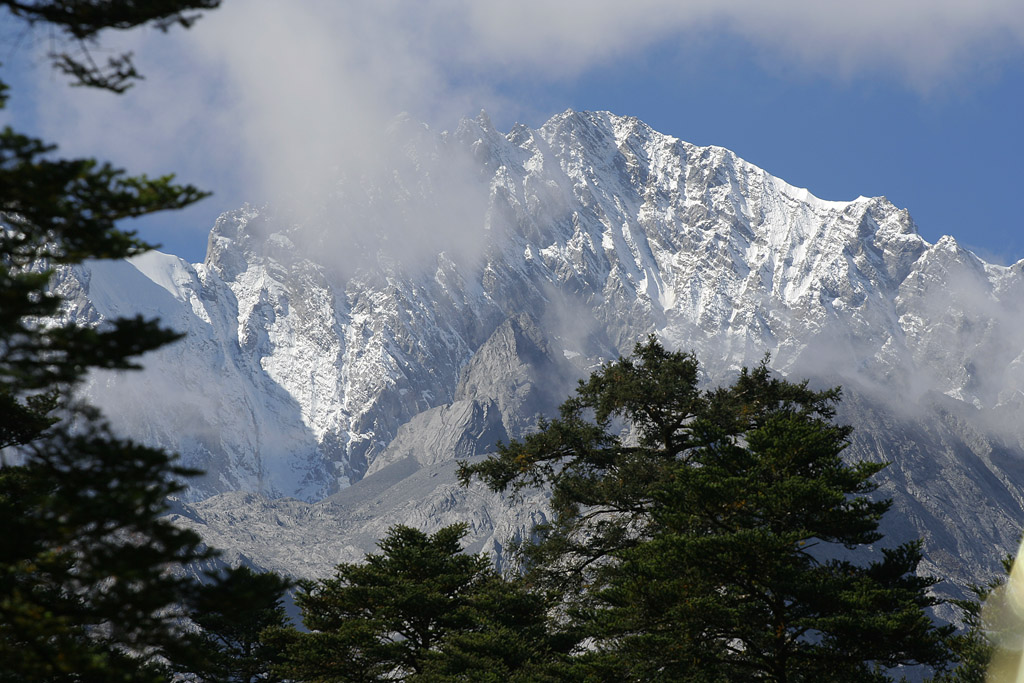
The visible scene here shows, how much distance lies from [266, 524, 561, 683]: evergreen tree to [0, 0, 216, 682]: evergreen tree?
1968 centimetres

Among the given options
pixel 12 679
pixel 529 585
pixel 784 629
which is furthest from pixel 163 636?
pixel 529 585

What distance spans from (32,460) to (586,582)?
2316cm

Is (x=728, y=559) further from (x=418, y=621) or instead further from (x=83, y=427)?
(x=418, y=621)

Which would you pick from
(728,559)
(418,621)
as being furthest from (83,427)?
(418,621)

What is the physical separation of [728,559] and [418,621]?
58.1 feet

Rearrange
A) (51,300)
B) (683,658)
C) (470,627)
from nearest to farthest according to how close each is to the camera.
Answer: (51,300) → (683,658) → (470,627)

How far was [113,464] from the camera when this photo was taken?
1029 centimetres

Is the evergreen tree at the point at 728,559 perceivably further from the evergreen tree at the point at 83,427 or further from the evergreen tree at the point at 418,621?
the evergreen tree at the point at 83,427

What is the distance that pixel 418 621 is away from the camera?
35.4 metres

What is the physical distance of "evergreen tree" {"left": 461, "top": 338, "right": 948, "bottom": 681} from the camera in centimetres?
2197

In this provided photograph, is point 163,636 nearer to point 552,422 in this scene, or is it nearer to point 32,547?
point 32,547

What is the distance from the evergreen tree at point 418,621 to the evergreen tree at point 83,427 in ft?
64.6

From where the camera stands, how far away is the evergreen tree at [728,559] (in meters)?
22.0

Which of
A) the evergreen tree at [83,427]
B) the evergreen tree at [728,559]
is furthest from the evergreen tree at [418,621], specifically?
the evergreen tree at [83,427]
